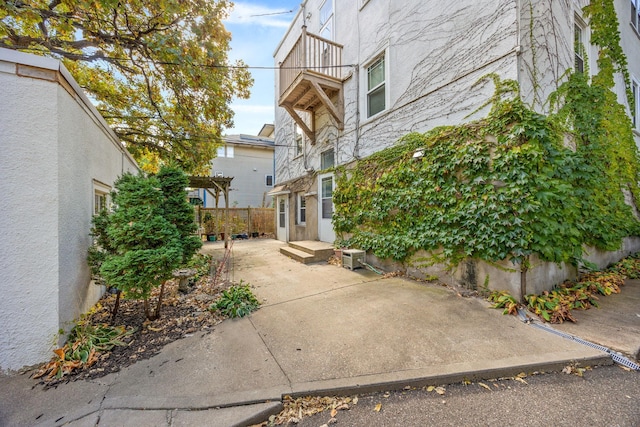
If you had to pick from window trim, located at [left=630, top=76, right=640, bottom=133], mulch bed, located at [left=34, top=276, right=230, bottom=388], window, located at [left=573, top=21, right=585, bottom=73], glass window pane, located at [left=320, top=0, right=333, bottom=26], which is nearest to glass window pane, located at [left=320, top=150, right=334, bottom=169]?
glass window pane, located at [left=320, top=0, right=333, bottom=26]

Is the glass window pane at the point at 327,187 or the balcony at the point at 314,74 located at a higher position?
the balcony at the point at 314,74

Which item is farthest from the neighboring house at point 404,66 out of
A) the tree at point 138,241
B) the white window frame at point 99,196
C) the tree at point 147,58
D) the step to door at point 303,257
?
the white window frame at point 99,196

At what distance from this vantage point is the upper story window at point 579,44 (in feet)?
17.7

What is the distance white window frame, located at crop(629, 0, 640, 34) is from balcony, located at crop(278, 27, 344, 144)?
8840 millimetres

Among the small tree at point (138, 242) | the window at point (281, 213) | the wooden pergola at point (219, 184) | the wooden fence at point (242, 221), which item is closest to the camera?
the small tree at point (138, 242)

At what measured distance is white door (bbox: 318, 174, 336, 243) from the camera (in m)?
8.42

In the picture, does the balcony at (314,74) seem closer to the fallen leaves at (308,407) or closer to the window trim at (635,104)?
the fallen leaves at (308,407)

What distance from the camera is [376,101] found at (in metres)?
6.97

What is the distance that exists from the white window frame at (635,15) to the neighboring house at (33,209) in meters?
13.8

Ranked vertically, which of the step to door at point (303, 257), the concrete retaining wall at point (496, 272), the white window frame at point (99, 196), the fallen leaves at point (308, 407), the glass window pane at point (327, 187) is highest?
the glass window pane at point (327, 187)

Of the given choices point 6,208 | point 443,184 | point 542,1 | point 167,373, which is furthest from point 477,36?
point 6,208

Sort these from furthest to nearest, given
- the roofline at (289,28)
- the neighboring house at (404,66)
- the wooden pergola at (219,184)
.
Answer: the roofline at (289,28) < the wooden pergola at (219,184) < the neighboring house at (404,66)

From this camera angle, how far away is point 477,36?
4.48m

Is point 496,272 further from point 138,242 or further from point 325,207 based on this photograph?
point 325,207
